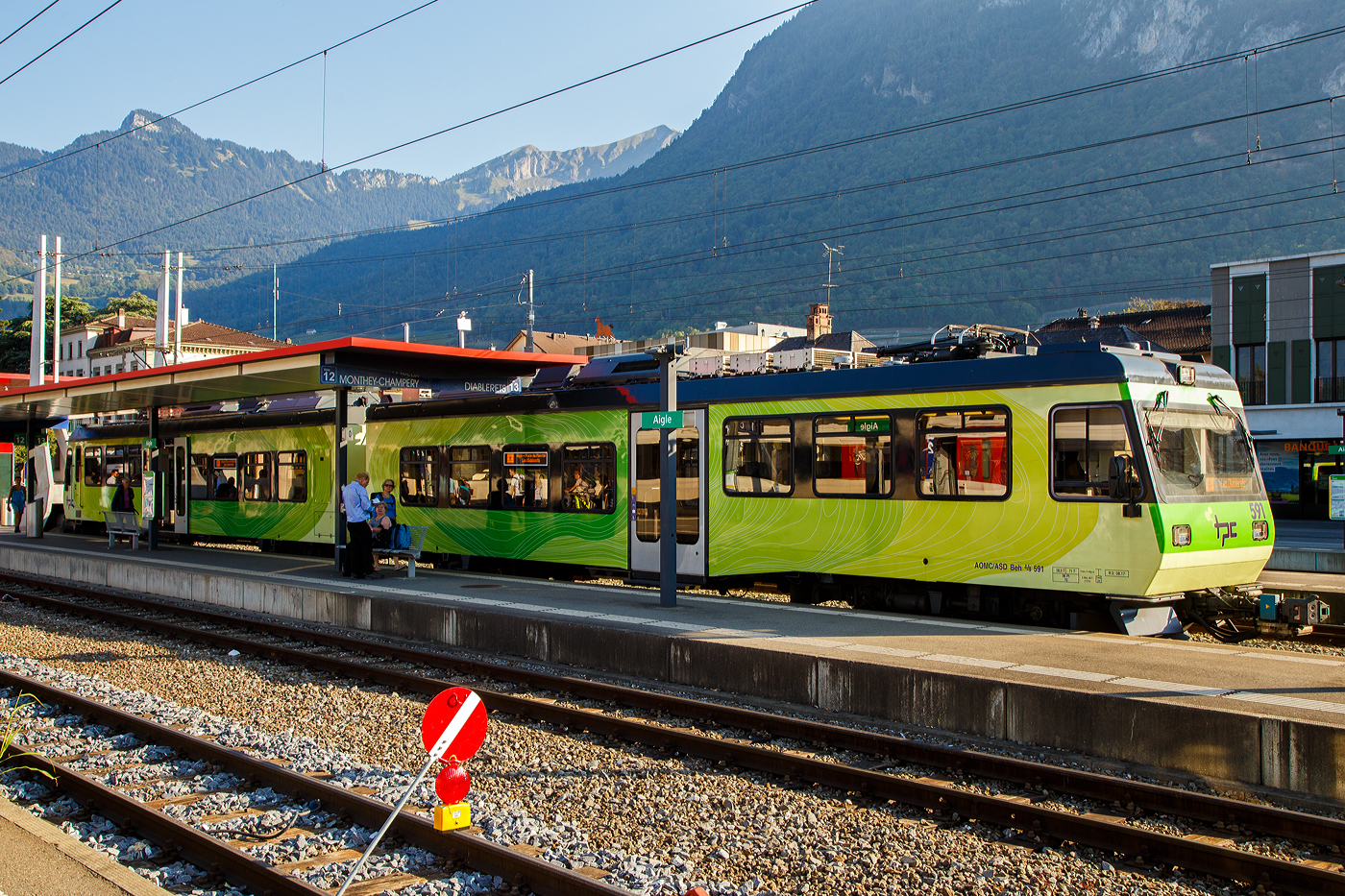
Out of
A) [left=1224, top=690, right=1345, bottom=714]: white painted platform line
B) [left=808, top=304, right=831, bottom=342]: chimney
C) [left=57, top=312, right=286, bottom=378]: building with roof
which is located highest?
[left=57, top=312, right=286, bottom=378]: building with roof

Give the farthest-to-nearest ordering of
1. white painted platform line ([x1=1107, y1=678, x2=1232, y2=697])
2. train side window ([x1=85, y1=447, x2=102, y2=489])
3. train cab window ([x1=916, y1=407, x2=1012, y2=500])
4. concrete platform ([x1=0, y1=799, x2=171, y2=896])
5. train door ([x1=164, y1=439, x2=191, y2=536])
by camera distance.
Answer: train side window ([x1=85, y1=447, x2=102, y2=489]) < train door ([x1=164, y1=439, x2=191, y2=536]) < train cab window ([x1=916, y1=407, x2=1012, y2=500]) < white painted platform line ([x1=1107, y1=678, x2=1232, y2=697]) < concrete platform ([x1=0, y1=799, x2=171, y2=896])

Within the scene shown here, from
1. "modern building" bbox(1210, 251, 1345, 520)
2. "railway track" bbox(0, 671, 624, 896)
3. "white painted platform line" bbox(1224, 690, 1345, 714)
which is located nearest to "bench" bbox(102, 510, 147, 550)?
"railway track" bbox(0, 671, 624, 896)

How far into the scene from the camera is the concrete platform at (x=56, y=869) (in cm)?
475

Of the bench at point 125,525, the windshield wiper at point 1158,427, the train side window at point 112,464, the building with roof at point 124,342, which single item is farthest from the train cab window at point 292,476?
the building with roof at point 124,342

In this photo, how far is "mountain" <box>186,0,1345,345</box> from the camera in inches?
3253

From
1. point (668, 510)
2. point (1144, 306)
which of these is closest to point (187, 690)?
point (668, 510)

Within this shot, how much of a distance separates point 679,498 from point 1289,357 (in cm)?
3242

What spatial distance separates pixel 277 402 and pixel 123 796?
20797 mm

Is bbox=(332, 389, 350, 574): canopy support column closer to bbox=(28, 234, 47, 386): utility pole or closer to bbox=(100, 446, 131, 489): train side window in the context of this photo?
bbox=(100, 446, 131, 489): train side window

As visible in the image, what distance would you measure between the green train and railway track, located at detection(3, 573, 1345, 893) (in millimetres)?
4093

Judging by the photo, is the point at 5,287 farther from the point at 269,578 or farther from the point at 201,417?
the point at 269,578

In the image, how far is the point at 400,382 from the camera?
61.2ft

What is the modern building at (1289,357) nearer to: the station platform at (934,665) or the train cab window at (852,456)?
the train cab window at (852,456)

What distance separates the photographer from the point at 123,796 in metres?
6.69
